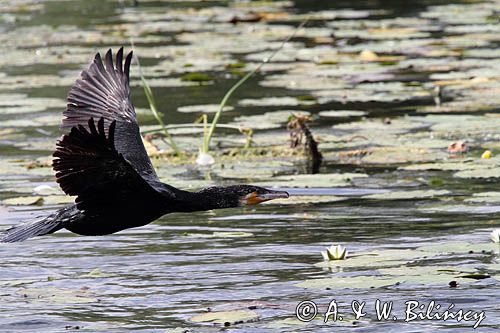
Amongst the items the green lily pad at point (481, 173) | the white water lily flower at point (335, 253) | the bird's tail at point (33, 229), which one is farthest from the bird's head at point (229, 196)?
the green lily pad at point (481, 173)

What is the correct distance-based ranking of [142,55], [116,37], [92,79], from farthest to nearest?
[116,37] → [142,55] → [92,79]

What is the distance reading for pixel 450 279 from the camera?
6.39 meters

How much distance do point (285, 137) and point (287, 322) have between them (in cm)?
593

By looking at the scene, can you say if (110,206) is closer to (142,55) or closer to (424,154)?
(424,154)

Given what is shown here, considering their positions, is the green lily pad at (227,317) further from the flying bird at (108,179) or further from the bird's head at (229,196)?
the bird's head at (229,196)

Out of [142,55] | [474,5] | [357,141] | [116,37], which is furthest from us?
[474,5]

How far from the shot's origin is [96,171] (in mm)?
6336

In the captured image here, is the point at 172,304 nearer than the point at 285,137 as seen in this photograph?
Yes

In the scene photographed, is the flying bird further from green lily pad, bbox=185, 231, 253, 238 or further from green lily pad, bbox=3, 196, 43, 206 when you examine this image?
green lily pad, bbox=3, 196, 43, 206

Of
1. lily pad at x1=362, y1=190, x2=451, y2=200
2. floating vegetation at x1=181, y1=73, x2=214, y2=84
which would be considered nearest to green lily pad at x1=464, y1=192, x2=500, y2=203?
lily pad at x1=362, y1=190, x2=451, y2=200

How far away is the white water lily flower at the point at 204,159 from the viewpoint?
414 inches

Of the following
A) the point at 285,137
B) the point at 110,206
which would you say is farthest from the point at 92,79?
the point at 285,137

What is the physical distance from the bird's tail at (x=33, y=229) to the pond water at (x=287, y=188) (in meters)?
0.24

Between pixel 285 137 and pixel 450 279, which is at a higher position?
pixel 450 279
